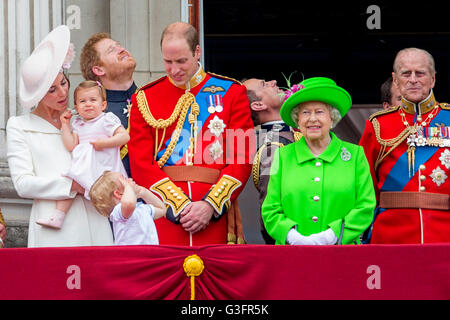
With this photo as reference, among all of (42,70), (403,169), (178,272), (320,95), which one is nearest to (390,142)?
(403,169)

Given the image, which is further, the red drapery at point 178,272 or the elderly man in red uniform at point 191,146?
the elderly man in red uniform at point 191,146

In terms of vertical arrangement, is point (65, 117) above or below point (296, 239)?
above

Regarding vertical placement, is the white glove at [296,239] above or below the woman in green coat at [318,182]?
below

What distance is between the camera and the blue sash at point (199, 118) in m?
5.71

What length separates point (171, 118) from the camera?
18.9ft

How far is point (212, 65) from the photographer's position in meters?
9.20

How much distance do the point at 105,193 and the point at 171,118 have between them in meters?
0.64

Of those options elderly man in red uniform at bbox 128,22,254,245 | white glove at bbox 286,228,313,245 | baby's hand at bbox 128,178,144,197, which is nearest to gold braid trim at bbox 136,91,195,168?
elderly man in red uniform at bbox 128,22,254,245

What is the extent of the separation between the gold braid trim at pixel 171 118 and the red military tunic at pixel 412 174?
103 centimetres

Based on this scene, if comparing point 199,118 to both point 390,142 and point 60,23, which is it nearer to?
point 390,142

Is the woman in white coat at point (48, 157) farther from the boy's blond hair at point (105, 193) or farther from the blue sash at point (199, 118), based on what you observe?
the blue sash at point (199, 118)

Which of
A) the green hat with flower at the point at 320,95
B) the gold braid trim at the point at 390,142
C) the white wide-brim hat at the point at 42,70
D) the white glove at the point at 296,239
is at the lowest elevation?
the white glove at the point at 296,239

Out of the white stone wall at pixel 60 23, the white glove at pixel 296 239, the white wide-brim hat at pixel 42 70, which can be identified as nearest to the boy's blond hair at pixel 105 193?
the white wide-brim hat at pixel 42 70
